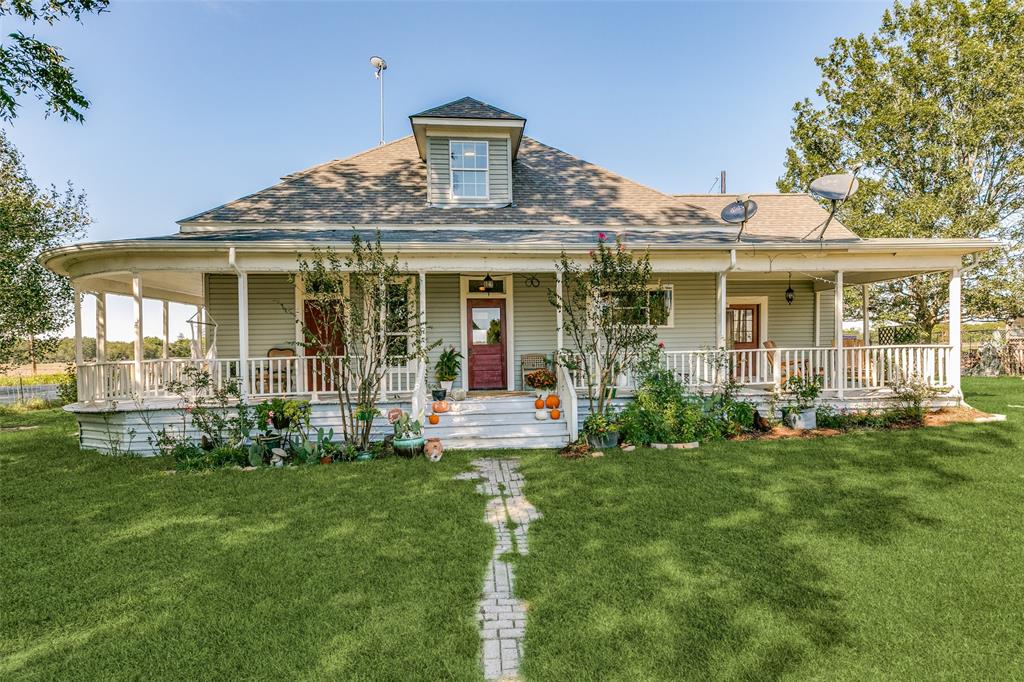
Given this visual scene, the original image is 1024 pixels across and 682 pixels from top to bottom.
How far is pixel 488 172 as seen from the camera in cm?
1108

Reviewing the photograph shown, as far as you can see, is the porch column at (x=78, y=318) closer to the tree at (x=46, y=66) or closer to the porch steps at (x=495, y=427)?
the tree at (x=46, y=66)

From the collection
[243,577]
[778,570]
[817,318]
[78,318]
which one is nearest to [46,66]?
[78,318]

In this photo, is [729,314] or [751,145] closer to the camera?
[729,314]

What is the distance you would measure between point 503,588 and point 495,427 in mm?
4592

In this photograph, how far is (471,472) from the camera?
20.7 ft

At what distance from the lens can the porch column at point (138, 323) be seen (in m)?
7.75

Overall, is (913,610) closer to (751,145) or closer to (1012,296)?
(751,145)

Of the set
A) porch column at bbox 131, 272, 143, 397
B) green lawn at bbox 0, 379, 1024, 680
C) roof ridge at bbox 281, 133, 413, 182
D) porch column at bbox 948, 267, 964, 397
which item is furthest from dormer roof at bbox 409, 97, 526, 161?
porch column at bbox 948, 267, 964, 397

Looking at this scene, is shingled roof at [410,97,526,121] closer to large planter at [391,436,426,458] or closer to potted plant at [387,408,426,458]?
potted plant at [387,408,426,458]

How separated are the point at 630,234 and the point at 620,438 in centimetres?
501

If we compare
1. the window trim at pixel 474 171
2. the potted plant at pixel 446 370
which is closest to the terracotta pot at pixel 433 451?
the potted plant at pixel 446 370

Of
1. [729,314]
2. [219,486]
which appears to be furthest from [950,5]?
[219,486]

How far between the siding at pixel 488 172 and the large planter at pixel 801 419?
7.51 meters

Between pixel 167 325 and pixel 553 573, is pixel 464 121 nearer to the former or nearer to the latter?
pixel 167 325
